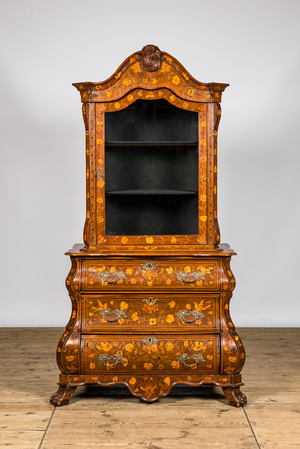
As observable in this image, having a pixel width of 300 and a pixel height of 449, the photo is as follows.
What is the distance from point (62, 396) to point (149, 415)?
0.45m

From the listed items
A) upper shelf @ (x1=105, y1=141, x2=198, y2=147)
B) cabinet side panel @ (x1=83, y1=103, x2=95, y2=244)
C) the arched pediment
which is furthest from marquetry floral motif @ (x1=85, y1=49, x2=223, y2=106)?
upper shelf @ (x1=105, y1=141, x2=198, y2=147)

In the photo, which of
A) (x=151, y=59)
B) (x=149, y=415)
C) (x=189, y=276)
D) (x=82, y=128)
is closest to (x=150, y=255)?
(x=189, y=276)

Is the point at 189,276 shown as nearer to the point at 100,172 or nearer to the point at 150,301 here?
the point at 150,301

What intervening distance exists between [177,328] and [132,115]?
1.10 meters

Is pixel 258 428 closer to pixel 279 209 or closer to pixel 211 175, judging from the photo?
pixel 211 175

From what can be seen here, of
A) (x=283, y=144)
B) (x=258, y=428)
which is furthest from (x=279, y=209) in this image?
(x=258, y=428)

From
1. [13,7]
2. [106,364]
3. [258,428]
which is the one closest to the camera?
[258,428]

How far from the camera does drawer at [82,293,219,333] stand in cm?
297

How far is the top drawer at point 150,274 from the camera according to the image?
2.95 m

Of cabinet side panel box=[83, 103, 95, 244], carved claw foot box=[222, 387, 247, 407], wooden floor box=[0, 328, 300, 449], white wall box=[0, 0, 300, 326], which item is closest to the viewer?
wooden floor box=[0, 328, 300, 449]

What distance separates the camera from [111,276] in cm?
296

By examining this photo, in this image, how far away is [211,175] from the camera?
302 cm

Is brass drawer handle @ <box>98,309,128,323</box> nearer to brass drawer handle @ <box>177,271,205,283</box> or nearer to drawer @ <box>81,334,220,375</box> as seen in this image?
drawer @ <box>81,334,220,375</box>

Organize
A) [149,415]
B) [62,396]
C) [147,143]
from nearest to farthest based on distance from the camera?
[149,415]
[62,396]
[147,143]
